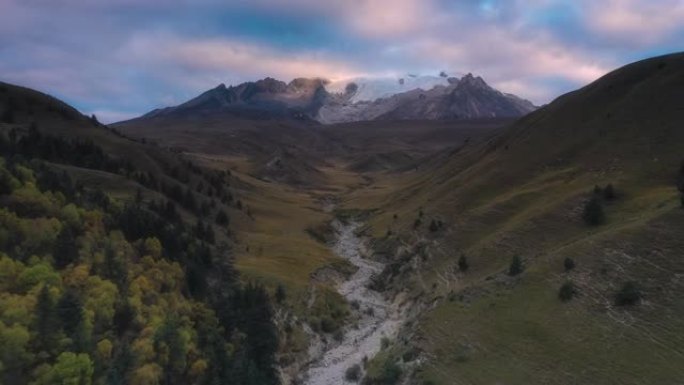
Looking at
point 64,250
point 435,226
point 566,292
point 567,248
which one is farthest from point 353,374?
point 435,226

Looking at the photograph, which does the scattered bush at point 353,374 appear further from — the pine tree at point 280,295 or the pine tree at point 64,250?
the pine tree at point 64,250

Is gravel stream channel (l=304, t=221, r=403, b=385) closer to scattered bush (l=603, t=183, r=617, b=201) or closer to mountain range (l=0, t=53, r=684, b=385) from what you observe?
mountain range (l=0, t=53, r=684, b=385)

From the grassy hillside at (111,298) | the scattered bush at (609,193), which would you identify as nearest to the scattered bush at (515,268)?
the scattered bush at (609,193)

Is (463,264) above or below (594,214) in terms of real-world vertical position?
below

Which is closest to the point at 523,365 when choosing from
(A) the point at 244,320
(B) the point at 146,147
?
(A) the point at 244,320

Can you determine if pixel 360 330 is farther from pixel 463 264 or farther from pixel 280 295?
pixel 463 264
